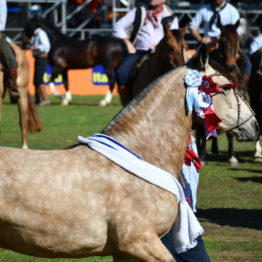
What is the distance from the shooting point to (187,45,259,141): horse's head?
5.18m

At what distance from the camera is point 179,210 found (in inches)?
205

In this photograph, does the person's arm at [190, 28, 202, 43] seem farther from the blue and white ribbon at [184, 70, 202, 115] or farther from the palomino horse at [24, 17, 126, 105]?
the blue and white ribbon at [184, 70, 202, 115]

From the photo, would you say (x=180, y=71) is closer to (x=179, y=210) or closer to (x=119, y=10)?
(x=179, y=210)

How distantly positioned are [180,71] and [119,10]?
79.8 ft

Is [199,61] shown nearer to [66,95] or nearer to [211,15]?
[211,15]

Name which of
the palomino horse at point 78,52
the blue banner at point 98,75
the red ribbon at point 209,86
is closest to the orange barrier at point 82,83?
the blue banner at point 98,75

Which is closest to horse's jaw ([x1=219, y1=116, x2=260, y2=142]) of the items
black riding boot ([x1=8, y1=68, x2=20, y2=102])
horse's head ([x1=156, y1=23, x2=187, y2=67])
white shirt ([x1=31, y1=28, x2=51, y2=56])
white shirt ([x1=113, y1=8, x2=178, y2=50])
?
horse's head ([x1=156, y1=23, x2=187, y2=67])

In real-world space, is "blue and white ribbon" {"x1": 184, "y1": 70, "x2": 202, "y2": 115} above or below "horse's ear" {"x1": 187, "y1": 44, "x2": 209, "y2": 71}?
below

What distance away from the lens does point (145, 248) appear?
4742 millimetres

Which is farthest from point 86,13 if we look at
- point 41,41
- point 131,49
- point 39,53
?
point 131,49

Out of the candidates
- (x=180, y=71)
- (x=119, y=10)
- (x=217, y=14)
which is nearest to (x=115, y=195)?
(x=180, y=71)

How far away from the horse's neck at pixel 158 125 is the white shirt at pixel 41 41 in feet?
68.3

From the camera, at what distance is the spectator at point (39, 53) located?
24812mm

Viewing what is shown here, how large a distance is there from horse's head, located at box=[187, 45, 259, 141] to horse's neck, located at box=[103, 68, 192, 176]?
0.15 meters
